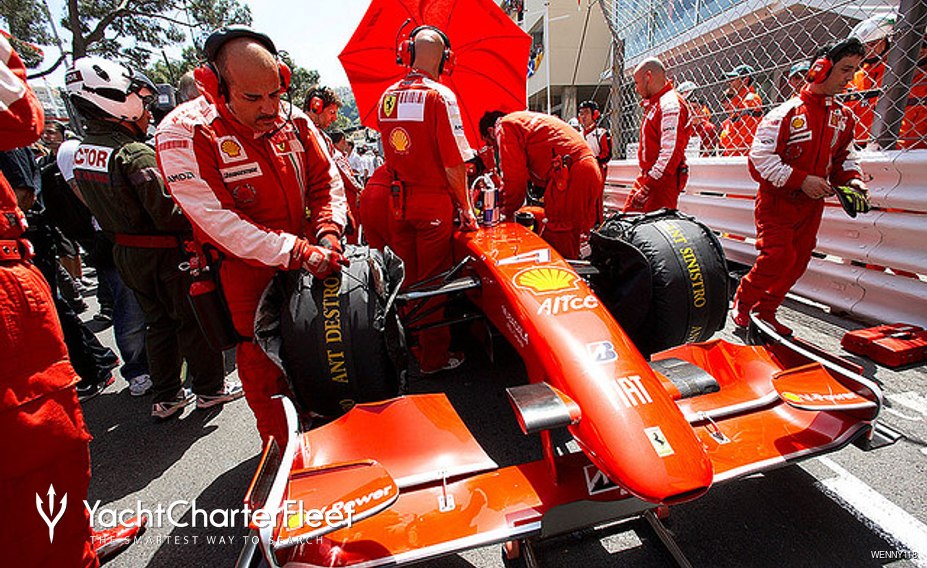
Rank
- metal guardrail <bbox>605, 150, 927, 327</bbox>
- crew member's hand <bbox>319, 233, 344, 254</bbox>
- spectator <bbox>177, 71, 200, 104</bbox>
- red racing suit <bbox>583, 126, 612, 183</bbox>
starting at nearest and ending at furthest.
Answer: crew member's hand <bbox>319, 233, 344, 254</bbox> → metal guardrail <bbox>605, 150, 927, 327</bbox> → spectator <bbox>177, 71, 200, 104</bbox> → red racing suit <bbox>583, 126, 612, 183</bbox>

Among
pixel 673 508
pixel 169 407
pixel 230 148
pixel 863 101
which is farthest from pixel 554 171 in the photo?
pixel 863 101

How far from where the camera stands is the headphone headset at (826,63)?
2.67 meters

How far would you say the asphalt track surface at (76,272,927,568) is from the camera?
4.96 ft

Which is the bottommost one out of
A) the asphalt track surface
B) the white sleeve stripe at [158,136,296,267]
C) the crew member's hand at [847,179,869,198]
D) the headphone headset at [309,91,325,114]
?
the asphalt track surface

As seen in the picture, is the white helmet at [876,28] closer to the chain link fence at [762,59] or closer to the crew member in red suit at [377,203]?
the chain link fence at [762,59]

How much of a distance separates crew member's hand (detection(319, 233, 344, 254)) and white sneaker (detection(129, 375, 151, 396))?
2.13m

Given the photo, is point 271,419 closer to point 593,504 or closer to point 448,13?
point 593,504

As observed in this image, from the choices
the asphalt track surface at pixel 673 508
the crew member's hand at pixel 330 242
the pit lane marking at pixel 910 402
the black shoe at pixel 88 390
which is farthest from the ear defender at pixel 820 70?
the black shoe at pixel 88 390

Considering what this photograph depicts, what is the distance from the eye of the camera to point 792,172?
9.24 ft

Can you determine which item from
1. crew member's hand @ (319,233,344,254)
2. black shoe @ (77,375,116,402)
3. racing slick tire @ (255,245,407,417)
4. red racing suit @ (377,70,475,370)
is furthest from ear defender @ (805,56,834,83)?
black shoe @ (77,375,116,402)

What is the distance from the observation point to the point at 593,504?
1.29 m

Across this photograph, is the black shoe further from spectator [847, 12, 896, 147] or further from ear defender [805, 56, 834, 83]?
spectator [847, 12, 896, 147]

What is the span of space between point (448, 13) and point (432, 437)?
3.78 metres

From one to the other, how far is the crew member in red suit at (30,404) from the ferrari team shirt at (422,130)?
170 centimetres
